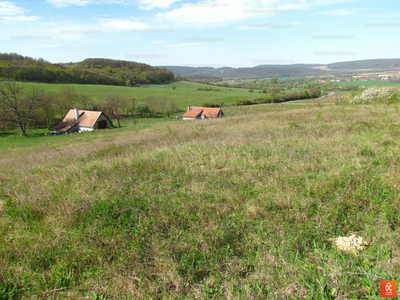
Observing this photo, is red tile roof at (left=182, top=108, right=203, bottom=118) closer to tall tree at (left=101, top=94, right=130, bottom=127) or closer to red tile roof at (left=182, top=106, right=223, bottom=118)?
red tile roof at (left=182, top=106, right=223, bottom=118)

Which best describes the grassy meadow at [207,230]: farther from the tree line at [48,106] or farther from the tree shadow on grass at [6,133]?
the tree line at [48,106]

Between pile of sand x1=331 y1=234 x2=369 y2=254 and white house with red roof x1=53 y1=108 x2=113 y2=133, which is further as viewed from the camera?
white house with red roof x1=53 y1=108 x2=113 y2=133

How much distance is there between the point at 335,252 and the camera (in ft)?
8.48

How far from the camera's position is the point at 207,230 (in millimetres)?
3148

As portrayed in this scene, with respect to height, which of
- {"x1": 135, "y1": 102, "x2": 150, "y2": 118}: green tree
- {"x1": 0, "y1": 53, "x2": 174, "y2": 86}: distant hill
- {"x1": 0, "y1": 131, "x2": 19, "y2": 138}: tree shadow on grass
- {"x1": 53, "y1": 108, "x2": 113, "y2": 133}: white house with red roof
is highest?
A: {"x1": 0, "y1": 53, "x2": 174, "y2": 86}: distant hill

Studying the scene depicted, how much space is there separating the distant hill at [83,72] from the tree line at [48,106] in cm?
3493

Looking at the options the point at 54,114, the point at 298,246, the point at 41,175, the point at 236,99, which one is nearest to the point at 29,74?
the point at 54,114

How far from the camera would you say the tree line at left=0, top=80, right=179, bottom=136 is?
40.9 m

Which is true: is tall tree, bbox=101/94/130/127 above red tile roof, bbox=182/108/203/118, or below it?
above

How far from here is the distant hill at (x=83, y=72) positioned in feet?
276

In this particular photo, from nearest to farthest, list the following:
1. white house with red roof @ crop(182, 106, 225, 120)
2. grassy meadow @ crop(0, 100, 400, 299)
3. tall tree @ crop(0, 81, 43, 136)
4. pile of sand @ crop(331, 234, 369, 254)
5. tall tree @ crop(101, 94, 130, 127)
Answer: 1. grassy meadow @ crop(0, 100, 400, 299)
2. pile of sand @ crop(331, 234, 369, 254)
3. tall tree @ crop(0, 81, 43, 136)
4. white house with red roof @ crop(182, 106, 225, 120)
5. tall tree @ crop(101, 94, 130, 127)

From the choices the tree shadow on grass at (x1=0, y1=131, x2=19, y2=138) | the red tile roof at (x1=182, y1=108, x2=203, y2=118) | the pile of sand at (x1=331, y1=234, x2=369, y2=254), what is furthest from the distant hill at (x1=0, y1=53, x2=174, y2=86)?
the pile of sand at (x1=331, y1=234, x2=369, y2=254)

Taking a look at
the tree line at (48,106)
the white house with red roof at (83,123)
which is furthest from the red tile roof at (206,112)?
the white house with red roof at (83,123)

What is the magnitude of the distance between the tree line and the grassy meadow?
4550 centimetres
